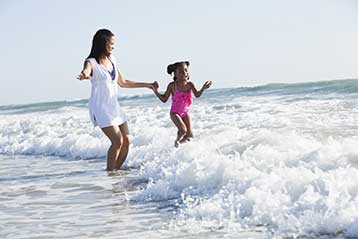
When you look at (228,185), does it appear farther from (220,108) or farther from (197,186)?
(220,108)

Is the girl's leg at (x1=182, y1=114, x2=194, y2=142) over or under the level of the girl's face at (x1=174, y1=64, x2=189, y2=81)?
under

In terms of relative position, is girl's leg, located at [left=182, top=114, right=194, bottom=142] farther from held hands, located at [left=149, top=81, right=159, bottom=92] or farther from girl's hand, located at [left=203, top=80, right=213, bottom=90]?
held hands, located at [left=149, top=81, right=159, bottom=92]

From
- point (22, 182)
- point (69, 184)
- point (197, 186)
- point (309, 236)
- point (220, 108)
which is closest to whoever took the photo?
point (309, 236)

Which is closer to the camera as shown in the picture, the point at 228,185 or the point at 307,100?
the point at 228,185

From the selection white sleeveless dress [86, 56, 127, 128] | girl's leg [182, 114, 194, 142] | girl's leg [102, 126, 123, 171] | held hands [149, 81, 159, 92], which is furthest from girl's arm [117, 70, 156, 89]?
girl's leg [182, 114, 194, 142]

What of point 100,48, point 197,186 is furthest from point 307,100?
point 197,186

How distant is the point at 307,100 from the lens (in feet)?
58.2

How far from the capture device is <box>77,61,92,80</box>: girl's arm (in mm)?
7435

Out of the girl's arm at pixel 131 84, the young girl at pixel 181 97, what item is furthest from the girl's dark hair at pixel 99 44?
the young girl at pixel 181 97

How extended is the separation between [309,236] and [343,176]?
0.95 m

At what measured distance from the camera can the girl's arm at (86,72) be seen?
744 centimetres

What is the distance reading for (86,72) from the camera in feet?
25.0

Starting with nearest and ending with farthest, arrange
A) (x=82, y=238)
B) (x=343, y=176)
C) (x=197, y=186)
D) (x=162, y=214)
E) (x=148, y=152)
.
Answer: (x=82, y=238)
(x=343, y=176)
(x=162, y=214)
(x=197, y=186)
(x=148, y=152)

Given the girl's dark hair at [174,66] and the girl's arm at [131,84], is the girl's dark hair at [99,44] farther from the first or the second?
the girl's dark hair at [174,66]
